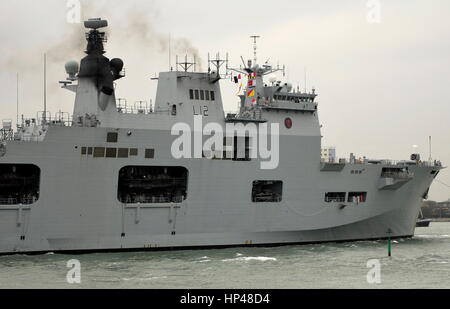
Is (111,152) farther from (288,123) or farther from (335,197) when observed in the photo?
(335,197)

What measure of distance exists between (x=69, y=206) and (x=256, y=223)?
26.1 feet

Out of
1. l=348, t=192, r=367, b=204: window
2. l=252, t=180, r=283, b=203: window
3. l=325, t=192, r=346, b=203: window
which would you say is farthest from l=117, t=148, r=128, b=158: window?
l=348, t=192, r=367, b=204: window

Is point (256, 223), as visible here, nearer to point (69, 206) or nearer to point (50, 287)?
point (69, 206)

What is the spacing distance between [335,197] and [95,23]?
12860 millimetres

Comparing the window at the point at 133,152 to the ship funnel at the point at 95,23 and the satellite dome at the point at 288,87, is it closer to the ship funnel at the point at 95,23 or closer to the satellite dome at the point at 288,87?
the ship funnel at the point at 95,23

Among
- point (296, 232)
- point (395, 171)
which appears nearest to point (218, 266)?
point (296, 232)

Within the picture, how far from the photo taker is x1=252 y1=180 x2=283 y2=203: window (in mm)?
33062

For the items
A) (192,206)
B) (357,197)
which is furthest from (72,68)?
(357,197)

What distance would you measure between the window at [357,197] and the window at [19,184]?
13.9 metres

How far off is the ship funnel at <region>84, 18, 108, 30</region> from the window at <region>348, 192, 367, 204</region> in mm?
13142

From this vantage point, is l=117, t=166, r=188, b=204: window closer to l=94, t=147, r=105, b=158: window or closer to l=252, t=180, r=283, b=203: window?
l=94, t=147, r=105, b=158: window

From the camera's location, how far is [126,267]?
26062mm

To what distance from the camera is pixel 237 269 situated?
85.8ft
